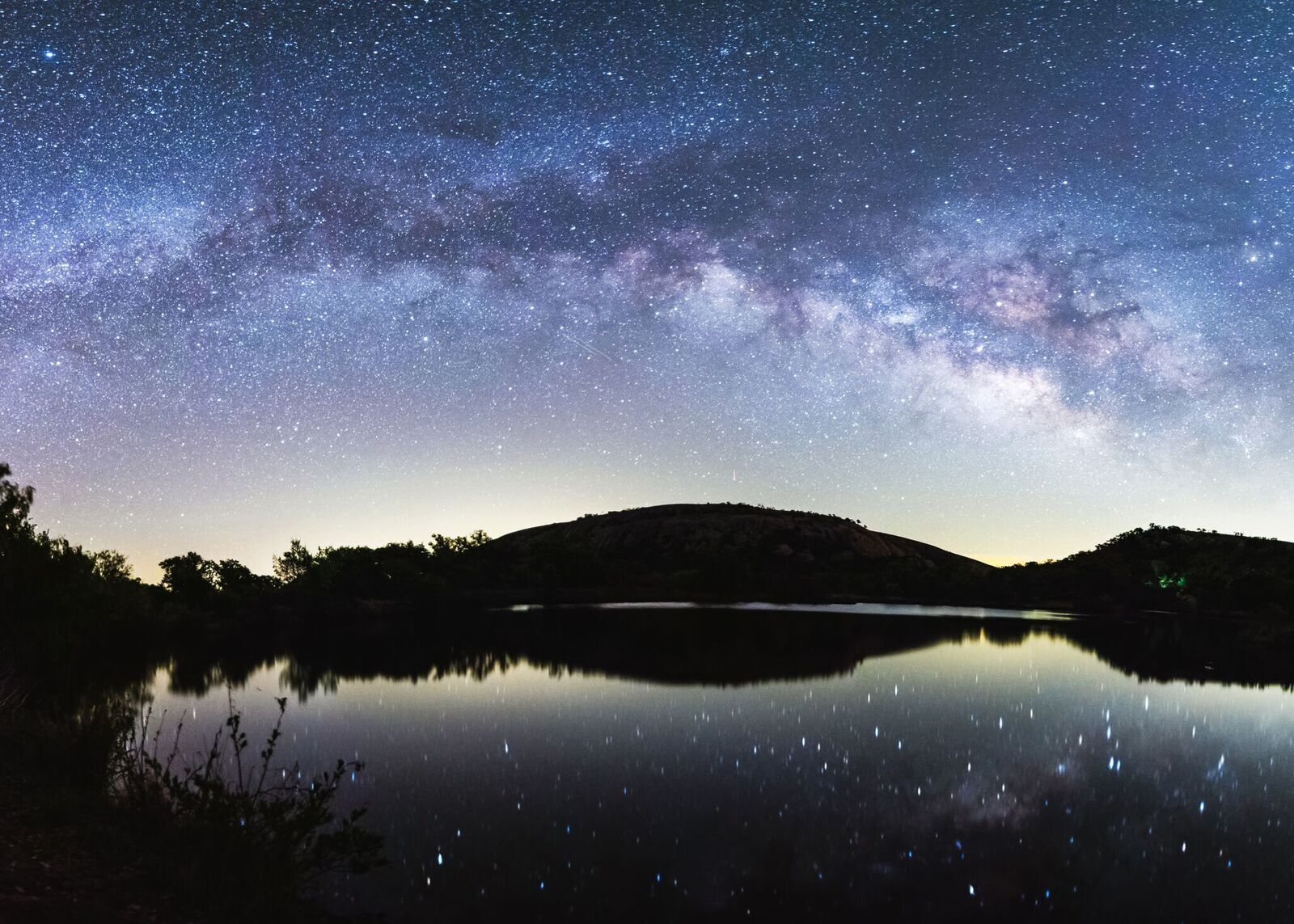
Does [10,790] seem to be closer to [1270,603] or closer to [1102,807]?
[1102,807]

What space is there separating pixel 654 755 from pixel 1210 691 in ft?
89.4

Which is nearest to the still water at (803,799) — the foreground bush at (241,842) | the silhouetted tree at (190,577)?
the foreground bush at (241,842)

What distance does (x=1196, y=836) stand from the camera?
14195 millimetres

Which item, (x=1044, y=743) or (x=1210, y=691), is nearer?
(x=1044, y=743)

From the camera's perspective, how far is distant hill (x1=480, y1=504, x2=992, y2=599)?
125438mm

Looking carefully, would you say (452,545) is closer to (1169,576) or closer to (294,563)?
(294,563)

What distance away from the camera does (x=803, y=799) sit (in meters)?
15.7

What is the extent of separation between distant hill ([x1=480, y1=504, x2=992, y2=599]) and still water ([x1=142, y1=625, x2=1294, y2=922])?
85599 mm

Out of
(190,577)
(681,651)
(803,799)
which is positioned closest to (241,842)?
(803,799)

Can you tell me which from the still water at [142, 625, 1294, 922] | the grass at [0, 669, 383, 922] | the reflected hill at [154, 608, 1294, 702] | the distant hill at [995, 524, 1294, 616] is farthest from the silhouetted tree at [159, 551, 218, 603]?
the distant hill at [995, 524, 1294, 616]

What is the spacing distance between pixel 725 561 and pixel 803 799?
118978mm

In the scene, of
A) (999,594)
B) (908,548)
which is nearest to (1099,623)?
(999,594)

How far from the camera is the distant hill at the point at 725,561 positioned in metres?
125

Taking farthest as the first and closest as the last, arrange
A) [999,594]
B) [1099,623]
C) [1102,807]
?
1. [999,594]
2. [1099,623]
3. [1102,807]
